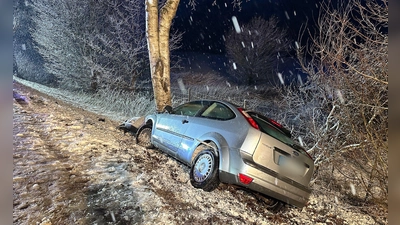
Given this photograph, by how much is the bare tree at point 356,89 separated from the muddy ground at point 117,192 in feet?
2.69

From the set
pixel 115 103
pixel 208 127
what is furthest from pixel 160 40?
pixel 115 103

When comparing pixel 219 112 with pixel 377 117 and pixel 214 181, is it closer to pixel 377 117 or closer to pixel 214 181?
pixel 214 181

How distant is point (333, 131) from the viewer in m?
6.20

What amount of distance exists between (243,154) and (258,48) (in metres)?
19.8

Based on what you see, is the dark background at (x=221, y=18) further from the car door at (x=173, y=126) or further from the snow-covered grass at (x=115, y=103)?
the car door at (x=173, y=126)

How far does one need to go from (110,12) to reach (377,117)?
571 inches

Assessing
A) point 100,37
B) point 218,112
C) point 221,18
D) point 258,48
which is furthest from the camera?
point 221,18

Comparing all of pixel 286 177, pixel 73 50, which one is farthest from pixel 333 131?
Answer: pixel 73 50

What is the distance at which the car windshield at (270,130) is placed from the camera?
3871 millimetres

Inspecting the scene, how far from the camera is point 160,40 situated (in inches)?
310

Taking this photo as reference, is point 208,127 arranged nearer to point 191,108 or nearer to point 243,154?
point 243,154

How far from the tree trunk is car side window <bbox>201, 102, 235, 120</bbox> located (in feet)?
11.9

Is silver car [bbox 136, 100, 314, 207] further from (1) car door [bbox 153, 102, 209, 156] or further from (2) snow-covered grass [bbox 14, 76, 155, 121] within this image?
(2) snow-covered grass [bbox 14, 76, 155, 121]

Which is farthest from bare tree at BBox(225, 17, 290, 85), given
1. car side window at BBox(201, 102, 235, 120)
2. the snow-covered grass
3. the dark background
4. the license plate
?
the license plate
